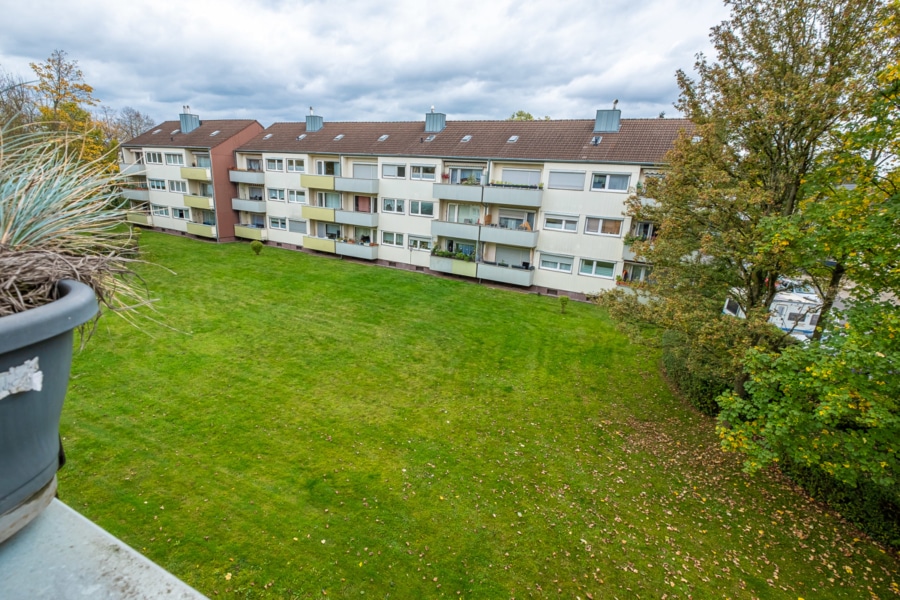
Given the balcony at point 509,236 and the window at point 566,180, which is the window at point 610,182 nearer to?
the window at point 566,180

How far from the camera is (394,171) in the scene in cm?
2741

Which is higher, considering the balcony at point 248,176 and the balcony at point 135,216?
the balcony at point 248,176

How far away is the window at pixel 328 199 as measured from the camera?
3045cm

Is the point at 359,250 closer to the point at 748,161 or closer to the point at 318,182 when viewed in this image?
the point at 318,182

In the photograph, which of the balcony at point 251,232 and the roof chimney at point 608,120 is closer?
the roof chimney at point 608,120

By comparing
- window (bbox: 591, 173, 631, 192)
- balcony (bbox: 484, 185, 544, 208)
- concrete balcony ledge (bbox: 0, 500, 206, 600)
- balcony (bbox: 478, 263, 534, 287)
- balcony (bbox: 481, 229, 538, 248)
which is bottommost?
balcony (bbox: 478, 263, 534, 287)

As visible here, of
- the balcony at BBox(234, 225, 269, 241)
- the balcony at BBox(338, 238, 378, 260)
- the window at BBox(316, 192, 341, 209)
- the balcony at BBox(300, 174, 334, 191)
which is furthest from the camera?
the balcony at BBox(234, 225, 269, 241)

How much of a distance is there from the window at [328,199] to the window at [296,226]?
2.10 metres

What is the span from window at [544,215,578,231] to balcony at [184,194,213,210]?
85.7ft

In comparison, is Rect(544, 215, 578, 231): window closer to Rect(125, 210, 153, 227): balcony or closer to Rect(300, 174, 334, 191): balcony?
Rect(300, 174, 334, 191): balcony

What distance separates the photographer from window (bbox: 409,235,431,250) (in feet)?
89.9

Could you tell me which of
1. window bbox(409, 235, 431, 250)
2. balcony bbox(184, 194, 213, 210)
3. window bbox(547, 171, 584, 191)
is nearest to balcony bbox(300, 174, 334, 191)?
window bbox(409, 235, 431, 250)

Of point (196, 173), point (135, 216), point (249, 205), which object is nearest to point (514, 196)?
point (249, 205)

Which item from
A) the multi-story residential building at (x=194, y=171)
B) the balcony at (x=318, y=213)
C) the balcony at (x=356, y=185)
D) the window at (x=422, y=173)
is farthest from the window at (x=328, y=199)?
the multi-story residential building at (x=194, y=171)
